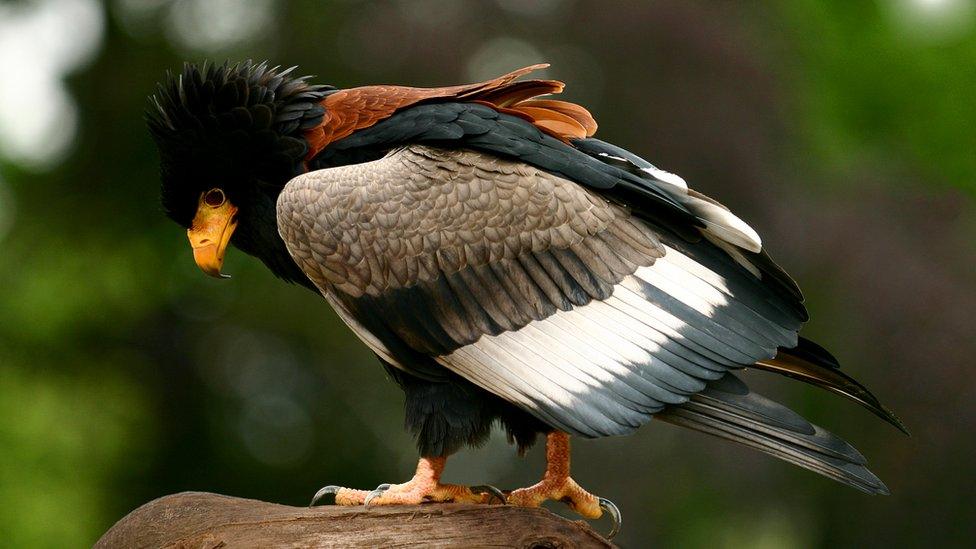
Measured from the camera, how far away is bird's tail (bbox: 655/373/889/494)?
452 cm

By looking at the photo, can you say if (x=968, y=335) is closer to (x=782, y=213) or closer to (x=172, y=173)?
→ (x=782, y=213)

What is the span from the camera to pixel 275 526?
4.75 m

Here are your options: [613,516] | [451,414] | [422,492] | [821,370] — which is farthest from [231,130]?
[821,370]

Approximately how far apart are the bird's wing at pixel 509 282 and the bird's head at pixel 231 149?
15.2 inches

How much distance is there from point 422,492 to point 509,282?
895 millimetres

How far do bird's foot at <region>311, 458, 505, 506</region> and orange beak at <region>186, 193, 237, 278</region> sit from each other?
110 centimetres

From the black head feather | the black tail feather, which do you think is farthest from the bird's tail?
Result: the black head feather

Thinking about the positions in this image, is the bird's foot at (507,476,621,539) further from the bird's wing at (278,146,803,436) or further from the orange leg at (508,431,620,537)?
the bird's wing at (278,146,803,436)

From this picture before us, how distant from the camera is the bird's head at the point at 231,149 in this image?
16.9ft

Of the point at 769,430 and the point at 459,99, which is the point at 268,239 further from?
the point at 769,430

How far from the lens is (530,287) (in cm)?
472

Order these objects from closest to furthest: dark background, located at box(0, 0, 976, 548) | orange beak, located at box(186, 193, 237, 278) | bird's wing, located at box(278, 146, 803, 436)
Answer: bird's wing, located at box(278, 146, 803, 436), orange beak, located at box(186, 193, 237, 278), dark background, located at box(0, 0, 976, 548)

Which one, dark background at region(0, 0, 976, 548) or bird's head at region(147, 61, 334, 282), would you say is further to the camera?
dark background at region(0, 0, 976, 548)

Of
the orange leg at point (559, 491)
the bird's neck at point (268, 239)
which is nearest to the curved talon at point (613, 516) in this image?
the orange leg at point (559, 491)
